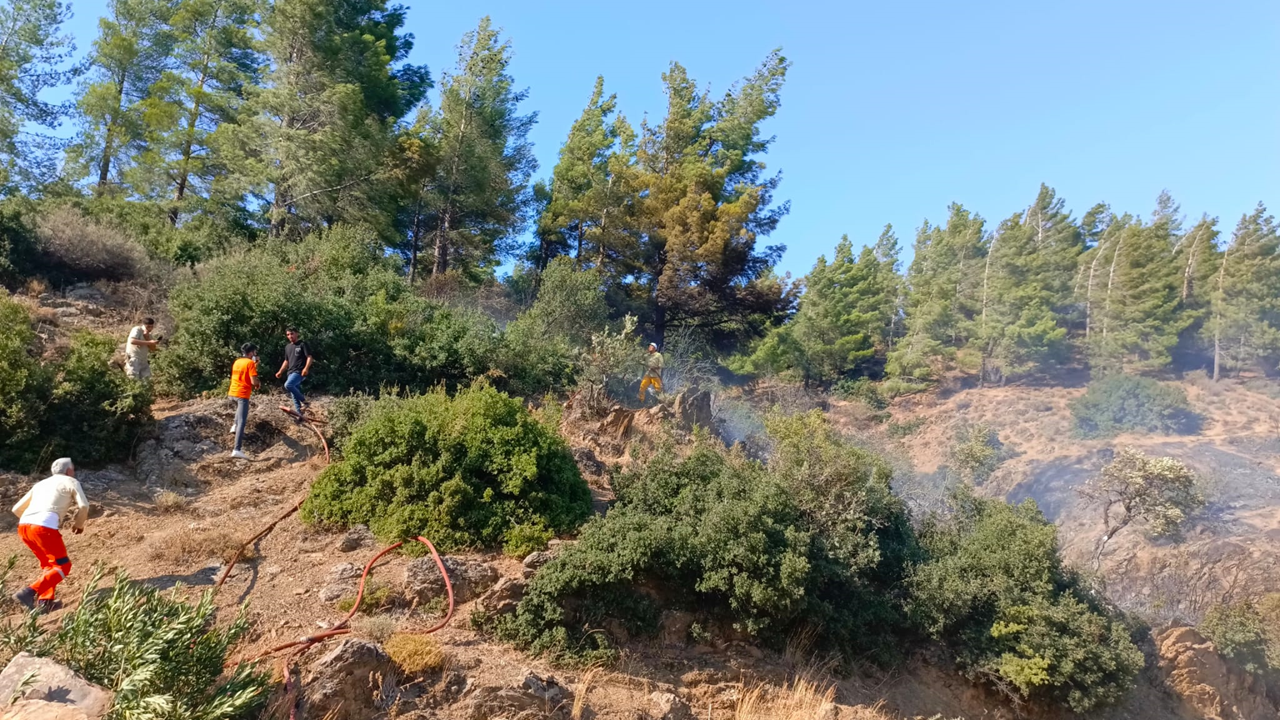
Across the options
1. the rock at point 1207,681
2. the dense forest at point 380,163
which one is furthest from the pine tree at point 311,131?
the rock at point 1207,681

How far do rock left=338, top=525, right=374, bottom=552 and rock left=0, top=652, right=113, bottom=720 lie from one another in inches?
129

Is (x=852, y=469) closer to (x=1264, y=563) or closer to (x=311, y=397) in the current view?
(x=311, y=397)

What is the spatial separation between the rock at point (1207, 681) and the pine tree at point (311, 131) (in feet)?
61.0

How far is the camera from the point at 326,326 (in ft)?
42.5

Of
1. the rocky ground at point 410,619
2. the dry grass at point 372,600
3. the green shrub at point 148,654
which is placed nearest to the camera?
the green shrub at point 148,654

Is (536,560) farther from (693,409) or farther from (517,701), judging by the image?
(693,409)

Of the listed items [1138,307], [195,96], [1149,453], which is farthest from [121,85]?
[1138,307]

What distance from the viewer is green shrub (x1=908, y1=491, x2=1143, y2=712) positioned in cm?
882

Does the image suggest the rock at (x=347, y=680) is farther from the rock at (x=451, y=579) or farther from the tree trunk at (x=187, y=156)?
the tree trunk at (x=187, y=156)

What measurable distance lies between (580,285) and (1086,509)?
18549 mm

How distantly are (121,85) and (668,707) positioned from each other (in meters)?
22.7

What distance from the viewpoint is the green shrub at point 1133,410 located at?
33.3 metres

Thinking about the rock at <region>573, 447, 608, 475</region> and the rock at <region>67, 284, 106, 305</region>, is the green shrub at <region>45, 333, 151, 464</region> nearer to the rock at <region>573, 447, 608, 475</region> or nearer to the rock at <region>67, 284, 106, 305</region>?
the rock at <region>573, 447, 608, 475</region>

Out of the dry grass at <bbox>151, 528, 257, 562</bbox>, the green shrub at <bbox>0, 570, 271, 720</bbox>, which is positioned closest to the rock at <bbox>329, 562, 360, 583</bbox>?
the dry grass at <bbox>151, 528, 257, 562</bbox>
